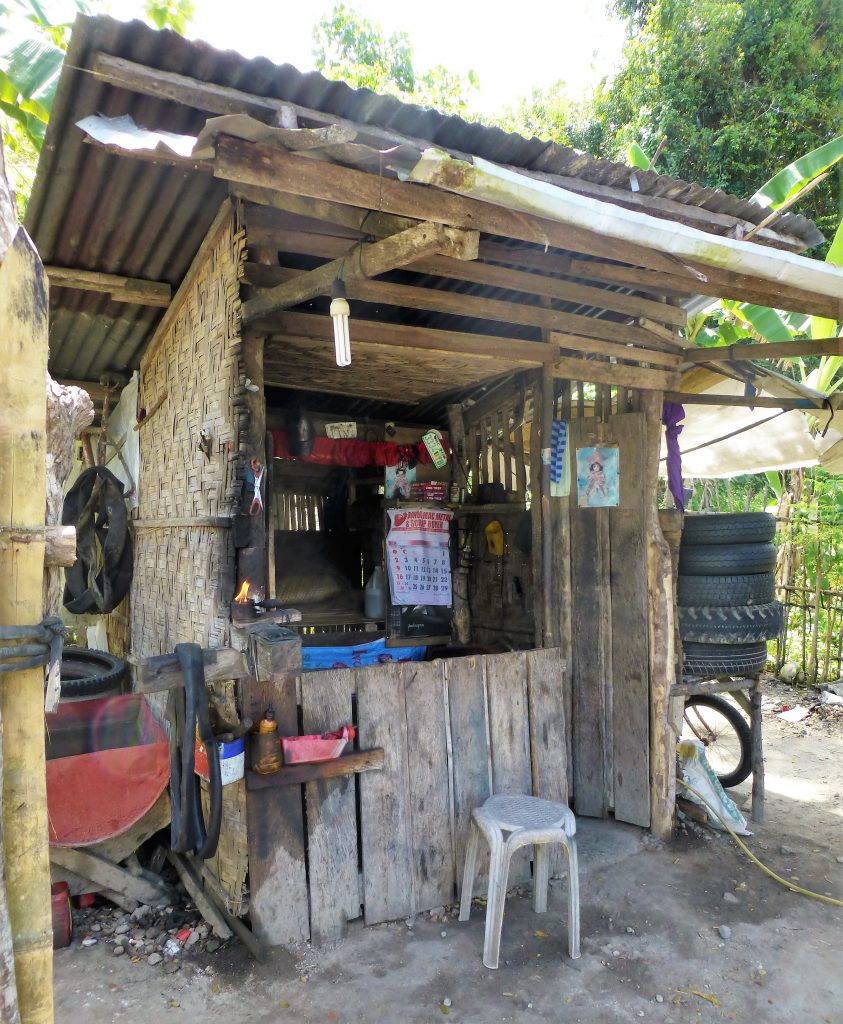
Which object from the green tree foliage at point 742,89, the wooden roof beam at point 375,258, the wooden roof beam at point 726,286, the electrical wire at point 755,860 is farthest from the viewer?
the green tree foliage at point 742,89

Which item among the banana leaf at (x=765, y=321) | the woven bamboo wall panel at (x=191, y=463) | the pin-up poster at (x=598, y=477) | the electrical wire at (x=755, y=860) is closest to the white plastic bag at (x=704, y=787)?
the electrical wire at (x=755, y=860)

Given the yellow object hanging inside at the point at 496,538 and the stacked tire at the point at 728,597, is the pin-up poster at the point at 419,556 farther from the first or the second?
the stacked tire at the point at 728,597

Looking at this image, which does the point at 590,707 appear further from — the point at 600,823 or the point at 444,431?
the point at 444,431

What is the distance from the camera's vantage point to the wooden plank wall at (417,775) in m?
3.56

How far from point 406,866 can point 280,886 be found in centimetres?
69

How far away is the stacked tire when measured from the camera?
472cm

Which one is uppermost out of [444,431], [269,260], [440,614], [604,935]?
[269,260]

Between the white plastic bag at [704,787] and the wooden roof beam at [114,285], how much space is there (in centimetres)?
483

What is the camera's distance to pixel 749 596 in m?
4.72

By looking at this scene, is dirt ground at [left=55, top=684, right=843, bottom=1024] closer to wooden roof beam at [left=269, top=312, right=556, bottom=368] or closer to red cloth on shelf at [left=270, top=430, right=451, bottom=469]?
wooden roof beam at [left=269, top=312, right=556, bottom=368]

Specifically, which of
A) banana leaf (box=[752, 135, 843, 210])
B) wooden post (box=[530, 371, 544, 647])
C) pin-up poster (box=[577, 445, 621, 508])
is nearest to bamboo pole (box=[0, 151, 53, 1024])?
wooden post (box=[530, 371, 544, 647])

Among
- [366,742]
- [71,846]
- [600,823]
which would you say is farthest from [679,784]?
[71,846]

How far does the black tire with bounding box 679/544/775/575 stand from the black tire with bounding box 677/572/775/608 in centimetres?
4

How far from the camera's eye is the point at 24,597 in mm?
1522
